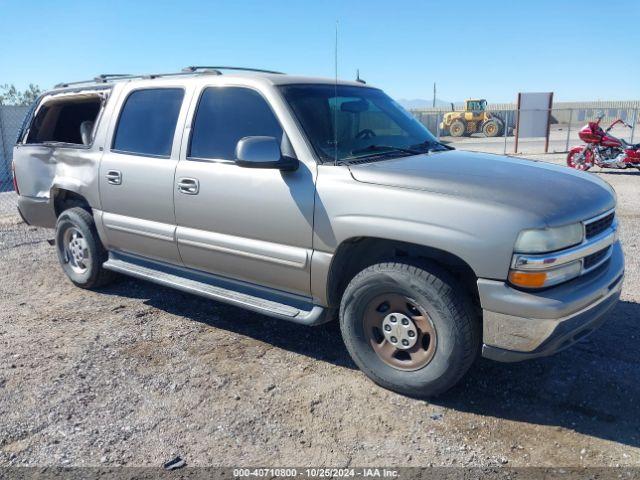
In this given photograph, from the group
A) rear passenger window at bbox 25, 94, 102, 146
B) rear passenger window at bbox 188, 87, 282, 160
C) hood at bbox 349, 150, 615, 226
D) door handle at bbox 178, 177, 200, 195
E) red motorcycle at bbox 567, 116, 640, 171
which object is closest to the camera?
hood at bbox 349, 150, 615, 226

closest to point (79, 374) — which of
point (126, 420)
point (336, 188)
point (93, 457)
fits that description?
point (126, 420)

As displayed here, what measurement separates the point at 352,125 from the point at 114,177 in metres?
2.16

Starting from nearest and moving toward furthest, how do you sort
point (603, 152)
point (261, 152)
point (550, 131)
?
point (261, 152), point (603, 152), point (550, 131)

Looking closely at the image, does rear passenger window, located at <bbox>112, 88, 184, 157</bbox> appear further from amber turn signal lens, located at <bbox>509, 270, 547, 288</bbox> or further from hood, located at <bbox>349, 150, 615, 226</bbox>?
amber turn signal lens, located at <bbox>509, 270, 547, 288</bbox>

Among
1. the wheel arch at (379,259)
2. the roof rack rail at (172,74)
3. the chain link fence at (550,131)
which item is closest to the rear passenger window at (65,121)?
the roof rack rail at (172,74)

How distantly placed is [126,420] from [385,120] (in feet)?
9.43

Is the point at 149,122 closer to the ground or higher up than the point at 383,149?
higher up

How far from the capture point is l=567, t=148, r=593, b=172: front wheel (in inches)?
548

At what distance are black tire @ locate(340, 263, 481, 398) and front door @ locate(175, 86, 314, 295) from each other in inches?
16.7

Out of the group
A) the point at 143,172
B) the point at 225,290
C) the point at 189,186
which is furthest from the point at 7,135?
the point at 225,290

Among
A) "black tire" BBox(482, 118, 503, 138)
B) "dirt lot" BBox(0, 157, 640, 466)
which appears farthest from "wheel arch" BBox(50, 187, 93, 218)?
"black tire" BBox(482, 118, 503, 138)

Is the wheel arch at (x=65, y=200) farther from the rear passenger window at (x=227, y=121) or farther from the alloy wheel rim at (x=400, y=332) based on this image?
the alloy wheel rim at (x=400, y=332)

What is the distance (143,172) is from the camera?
456 cm

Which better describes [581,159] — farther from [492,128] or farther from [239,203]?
[492,128]
